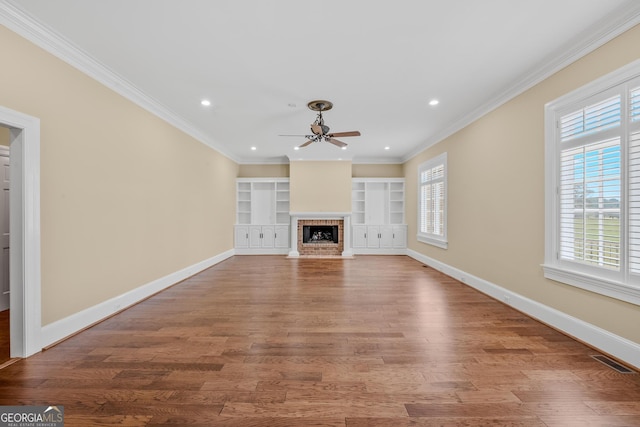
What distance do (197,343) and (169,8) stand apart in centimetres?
294

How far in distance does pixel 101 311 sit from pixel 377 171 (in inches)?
288

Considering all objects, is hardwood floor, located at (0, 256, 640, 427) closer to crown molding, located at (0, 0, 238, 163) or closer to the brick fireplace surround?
crown molding, located at (0, 0, 238, 163)

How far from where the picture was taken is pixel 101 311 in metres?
3.17

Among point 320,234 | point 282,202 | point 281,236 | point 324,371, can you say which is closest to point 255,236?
point 281,236

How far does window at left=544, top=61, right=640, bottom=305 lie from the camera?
2270 mm

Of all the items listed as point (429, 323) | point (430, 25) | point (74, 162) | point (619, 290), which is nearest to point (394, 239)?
point (429, 323)

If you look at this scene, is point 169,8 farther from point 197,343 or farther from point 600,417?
point 600,417

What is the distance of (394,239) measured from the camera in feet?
Result: 26.8

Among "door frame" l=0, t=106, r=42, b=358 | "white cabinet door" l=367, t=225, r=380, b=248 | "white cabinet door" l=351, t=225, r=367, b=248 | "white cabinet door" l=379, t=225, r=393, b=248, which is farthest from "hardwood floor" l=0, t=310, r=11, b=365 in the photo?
"white cabinet door" l=379, t=225, r=393, b=248

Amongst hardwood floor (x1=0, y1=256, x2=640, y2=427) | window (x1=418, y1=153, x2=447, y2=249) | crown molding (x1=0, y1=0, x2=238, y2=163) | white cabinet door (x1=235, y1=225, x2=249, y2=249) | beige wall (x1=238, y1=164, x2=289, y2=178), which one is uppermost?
crown molding (x1=0, y1=0, x2=238, y2=163)

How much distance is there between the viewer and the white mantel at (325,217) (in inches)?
317

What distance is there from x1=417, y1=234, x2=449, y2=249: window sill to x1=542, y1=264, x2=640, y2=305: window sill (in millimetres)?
2542

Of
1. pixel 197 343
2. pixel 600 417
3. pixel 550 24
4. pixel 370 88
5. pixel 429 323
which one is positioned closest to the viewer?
pixel 600 417

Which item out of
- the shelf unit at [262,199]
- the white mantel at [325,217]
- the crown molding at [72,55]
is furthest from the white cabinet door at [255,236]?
the crown molding at [72,55]
